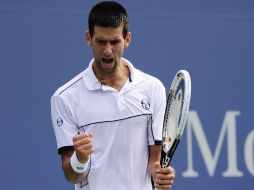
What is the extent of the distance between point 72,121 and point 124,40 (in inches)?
17.3

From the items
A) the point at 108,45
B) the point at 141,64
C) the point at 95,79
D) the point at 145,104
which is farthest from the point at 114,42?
the point at 141,64

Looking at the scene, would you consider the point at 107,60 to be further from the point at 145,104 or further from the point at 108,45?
the point at 145,104

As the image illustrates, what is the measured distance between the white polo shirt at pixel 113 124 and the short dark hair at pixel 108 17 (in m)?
0.24

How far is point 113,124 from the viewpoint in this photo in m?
4.10

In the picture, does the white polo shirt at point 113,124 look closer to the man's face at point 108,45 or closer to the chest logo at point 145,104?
the chest logo at point 145,104

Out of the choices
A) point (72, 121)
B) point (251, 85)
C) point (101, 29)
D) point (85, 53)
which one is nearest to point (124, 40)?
point (101, 29)

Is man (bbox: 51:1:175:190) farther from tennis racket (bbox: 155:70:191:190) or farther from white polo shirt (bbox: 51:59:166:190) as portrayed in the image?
tennis racket (bbox: 155:70:191:190)

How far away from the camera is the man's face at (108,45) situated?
13.3ft

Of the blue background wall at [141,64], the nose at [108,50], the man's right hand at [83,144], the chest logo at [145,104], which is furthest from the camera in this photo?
the blue background wall at [141,64]

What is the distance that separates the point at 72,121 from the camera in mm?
4168

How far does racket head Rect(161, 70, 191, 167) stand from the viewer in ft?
12.6

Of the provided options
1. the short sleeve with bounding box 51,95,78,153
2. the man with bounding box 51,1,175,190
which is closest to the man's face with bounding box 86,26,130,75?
the man with bounding box 51,1,175,190

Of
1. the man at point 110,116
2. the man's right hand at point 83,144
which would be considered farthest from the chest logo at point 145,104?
the man's right hand at point 83,144

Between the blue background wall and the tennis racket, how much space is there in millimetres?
1956
